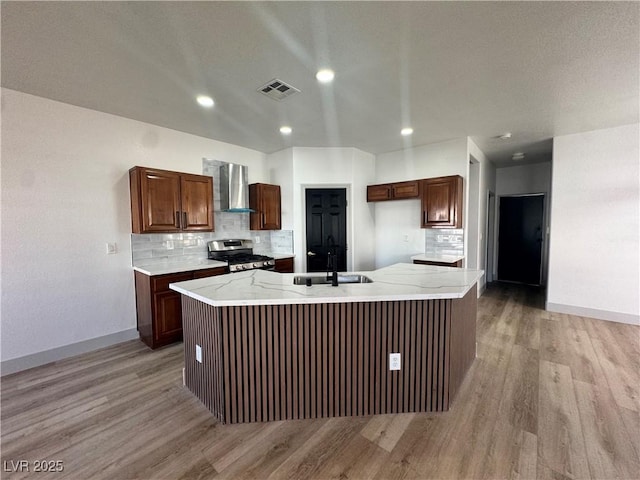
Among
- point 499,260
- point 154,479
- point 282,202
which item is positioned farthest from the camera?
point 499,260

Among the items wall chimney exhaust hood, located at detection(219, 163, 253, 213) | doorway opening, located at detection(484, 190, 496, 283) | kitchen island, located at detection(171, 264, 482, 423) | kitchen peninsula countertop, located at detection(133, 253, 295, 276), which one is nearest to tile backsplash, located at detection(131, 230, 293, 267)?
kitchen peninsula countertop, located at detection(133, 253, 295, 276)

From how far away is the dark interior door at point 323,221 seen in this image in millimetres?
4781

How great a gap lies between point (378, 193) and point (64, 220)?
425cm

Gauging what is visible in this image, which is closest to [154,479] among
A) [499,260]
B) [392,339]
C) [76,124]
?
[392,339]

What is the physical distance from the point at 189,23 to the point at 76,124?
215cm

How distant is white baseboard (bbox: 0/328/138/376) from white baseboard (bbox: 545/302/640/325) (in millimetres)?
6046

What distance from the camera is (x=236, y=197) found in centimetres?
416

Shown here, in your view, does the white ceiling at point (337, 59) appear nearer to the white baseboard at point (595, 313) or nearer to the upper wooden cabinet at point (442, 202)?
the upper wooden cabinet at point (442, 202)

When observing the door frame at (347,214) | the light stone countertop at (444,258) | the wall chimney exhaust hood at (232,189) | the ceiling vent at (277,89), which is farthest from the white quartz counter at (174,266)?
the light stone countertop at (444,258)

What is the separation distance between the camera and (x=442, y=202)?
4.16 metres

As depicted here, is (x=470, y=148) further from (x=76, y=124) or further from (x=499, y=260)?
(x=76, y=124)

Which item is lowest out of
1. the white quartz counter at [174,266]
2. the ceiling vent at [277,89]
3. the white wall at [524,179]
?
the white quartz counter at [174,266]

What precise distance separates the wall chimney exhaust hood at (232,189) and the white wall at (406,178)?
242 cm

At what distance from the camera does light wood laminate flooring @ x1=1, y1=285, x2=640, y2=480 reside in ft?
5.14
